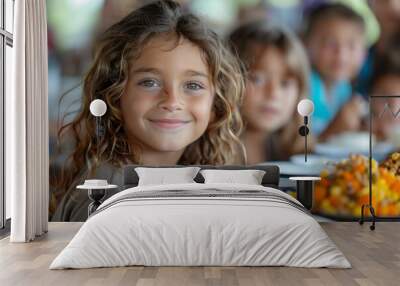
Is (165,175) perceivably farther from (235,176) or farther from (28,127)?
(28,127)

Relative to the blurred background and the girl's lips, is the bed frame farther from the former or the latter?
the girl's lips

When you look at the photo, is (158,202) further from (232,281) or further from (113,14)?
(113,14)

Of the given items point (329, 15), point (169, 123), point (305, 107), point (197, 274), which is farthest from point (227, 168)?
point (197, 274)

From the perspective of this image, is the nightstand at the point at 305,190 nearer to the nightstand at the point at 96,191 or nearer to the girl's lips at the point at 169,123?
the girl's lips at the point at 169,123

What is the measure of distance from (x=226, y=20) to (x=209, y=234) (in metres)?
3.88

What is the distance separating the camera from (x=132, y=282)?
4.44 meters

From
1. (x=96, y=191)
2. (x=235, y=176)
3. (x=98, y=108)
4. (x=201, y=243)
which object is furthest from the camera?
(x=98, y=108)

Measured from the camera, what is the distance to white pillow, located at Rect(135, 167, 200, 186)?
23.6 ft

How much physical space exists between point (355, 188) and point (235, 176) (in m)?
1.85

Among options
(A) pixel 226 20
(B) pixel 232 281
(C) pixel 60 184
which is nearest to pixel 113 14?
(A) pixel 226 20

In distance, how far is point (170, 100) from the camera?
7.88 m

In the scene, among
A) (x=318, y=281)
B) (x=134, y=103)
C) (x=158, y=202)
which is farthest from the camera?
(x=134, y=103)

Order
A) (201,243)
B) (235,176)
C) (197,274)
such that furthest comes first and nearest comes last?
(235,176) → (201,243) → (197,274)

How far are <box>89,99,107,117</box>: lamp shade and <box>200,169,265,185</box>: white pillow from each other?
1.45 m
